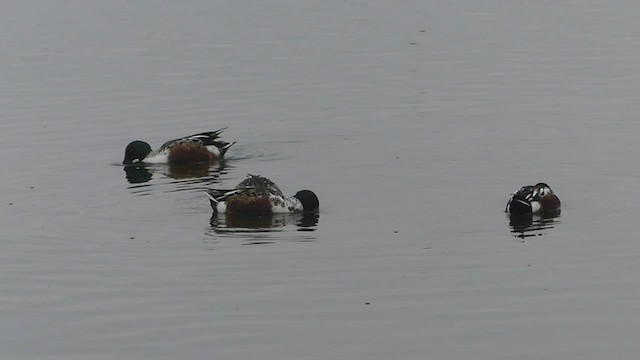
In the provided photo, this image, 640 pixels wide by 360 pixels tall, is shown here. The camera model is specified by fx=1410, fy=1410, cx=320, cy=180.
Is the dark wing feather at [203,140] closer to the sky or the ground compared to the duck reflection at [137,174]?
closer to the sky

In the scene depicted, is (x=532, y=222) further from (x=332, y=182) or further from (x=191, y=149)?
(x=191, y=149)

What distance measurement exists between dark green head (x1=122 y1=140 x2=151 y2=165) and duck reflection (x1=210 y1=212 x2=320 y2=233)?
4.21 meters

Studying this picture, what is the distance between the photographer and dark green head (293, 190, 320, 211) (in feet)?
61.0

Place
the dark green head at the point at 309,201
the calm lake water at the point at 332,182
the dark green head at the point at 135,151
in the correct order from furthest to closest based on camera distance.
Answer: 1. the dark green head at the point at 135,151
2. the dark green head at the point at 309,201
3. the calm lake water at the point at 332,182

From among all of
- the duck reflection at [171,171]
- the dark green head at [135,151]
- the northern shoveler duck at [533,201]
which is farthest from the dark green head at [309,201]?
the dark green head at [135,151]

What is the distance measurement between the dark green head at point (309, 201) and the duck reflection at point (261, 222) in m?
0.09

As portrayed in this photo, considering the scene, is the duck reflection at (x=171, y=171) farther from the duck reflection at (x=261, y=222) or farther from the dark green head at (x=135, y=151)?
the duck reflection at (x=261, y=222)

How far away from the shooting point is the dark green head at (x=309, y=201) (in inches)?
732

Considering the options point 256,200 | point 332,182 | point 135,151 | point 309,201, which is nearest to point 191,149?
point 135,151

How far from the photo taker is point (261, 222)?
1873 centimetres

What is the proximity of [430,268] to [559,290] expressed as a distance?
1.59 m

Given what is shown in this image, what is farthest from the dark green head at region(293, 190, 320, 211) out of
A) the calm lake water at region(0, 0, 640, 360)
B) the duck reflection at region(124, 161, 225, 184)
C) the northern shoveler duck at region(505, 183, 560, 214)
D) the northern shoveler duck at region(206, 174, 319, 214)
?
the duck reflection at region(124, 161, 225, 184)

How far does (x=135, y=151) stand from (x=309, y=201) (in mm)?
5116

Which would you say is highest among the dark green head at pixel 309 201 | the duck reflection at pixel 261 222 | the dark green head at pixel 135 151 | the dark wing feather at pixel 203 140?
the dark wing feather at pixel 203 140
